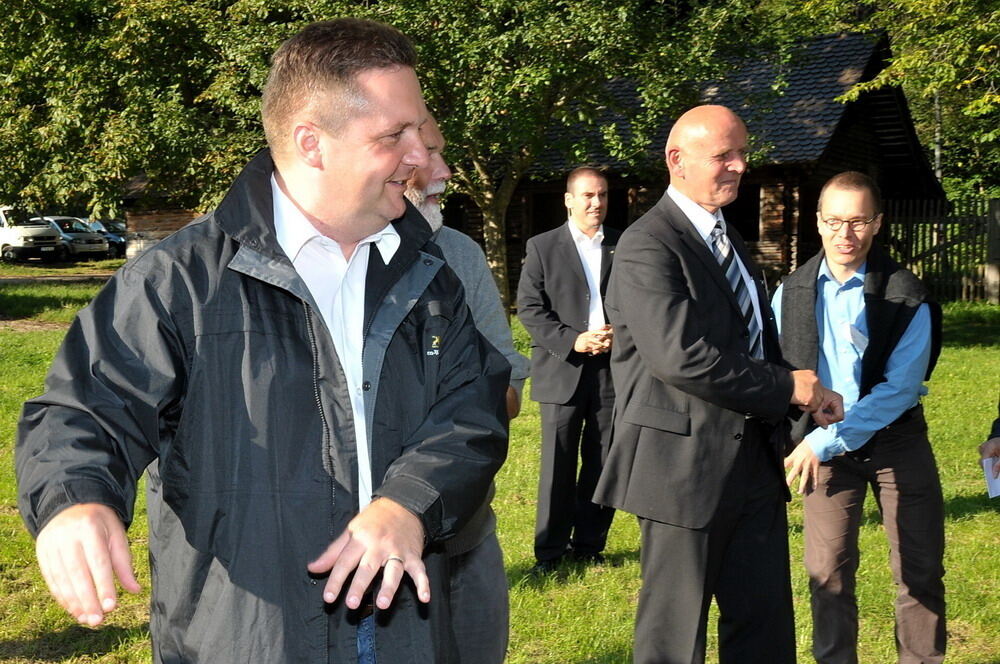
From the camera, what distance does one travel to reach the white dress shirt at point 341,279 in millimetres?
2246

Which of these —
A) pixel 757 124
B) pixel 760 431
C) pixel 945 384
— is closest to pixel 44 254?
pixel 757 124

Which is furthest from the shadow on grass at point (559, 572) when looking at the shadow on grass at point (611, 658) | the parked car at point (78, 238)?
the parked car at point (78, 238)

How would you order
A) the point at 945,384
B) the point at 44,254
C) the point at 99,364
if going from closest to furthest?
1. the point at 99,364
2. the point at 945,384
3. the point at 44,254

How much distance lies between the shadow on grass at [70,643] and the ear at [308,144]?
3592mm

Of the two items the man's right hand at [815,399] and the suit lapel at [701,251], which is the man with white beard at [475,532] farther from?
the man's right hand at [815,399]

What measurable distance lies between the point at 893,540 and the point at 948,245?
19.6m

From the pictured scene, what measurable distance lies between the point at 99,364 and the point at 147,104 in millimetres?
19626

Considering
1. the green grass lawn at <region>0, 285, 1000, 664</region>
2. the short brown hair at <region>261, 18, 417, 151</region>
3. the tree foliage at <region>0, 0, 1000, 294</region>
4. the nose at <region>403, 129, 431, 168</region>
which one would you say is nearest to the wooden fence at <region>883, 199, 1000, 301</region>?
the tree foliage at <region>0, 0, 1000, 294</region>

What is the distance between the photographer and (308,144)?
2.33 m

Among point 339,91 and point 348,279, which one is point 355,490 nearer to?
point 348,279

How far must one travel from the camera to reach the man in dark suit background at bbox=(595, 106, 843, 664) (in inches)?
151

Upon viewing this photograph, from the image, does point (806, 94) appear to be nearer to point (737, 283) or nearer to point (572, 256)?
point (572, 256)

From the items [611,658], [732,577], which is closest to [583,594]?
[611,658]

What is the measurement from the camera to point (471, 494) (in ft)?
7.33
